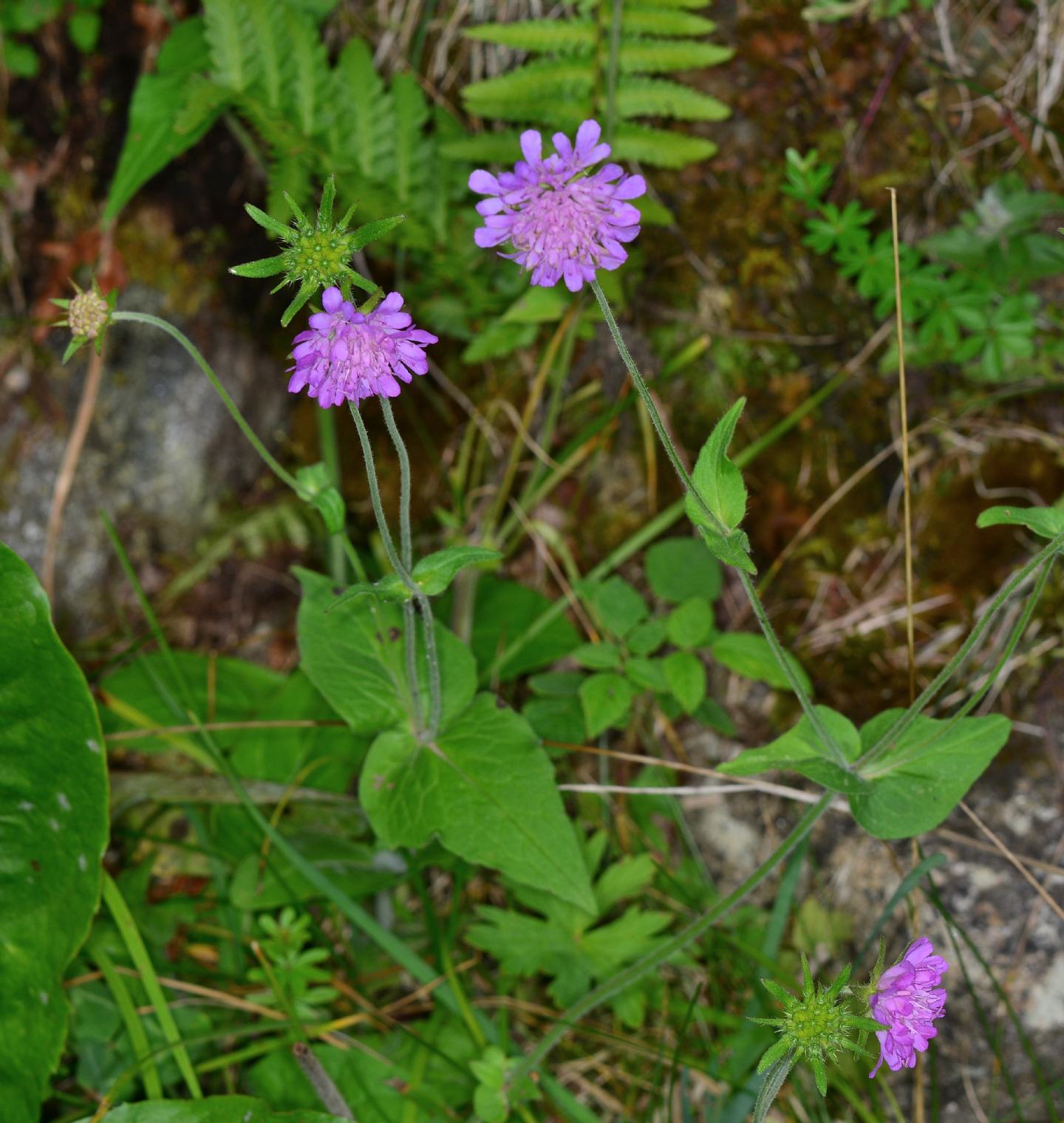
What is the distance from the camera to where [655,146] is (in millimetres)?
3348

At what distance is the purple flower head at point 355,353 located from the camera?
74.0 inches

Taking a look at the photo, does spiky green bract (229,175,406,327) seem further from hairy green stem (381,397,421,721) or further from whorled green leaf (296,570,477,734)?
whorled green leaf (296,570,477,734)

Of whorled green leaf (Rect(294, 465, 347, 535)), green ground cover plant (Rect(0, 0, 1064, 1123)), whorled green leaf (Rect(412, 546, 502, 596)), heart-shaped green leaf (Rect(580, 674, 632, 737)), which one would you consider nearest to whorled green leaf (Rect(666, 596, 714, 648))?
green ground cover plant (Rect(0, 0, 1064, 1123))

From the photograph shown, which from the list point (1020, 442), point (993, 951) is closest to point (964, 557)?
point (1020, 442)

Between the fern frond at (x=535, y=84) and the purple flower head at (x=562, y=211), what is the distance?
1.47m

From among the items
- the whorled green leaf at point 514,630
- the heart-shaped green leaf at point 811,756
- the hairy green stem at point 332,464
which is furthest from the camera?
the hairy green stem at point 332,464

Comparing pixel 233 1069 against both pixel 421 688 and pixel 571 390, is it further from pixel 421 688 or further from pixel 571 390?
pixel 571 390

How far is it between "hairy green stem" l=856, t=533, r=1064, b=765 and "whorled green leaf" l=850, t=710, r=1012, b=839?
6 centimetres

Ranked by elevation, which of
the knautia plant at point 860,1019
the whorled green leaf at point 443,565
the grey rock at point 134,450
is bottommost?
the knautia plant at point 860,1019

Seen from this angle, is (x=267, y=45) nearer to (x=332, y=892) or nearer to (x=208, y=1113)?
(x=332, y=892)

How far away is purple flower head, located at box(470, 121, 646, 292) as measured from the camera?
199cm

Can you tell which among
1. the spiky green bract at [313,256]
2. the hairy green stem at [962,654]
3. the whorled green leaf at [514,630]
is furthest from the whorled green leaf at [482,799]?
the spiky green bract at [313,256]

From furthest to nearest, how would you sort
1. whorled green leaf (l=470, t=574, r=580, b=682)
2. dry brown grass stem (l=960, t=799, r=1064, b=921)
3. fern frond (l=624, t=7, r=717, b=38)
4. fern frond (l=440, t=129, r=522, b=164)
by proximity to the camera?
whorled green leaf (l=470, t=574, r=580, b=682)
fern frond (l=440, t=129, r=522, b=164)
fern frond (l=624, t=7, r=717, b=38)
dry brown grass stem (l=960, t=799, r=1064, b=921)

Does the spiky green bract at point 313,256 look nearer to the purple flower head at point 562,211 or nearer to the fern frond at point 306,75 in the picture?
the purple flower head at point 562,211
